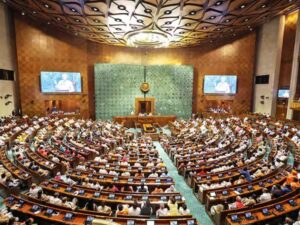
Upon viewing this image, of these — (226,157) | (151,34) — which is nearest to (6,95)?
(151,34)

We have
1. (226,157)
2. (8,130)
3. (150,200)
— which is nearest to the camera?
(150,200)

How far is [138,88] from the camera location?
27188mm

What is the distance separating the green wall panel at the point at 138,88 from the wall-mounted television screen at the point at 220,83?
2335 mm

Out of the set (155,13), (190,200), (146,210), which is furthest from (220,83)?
(146,210)

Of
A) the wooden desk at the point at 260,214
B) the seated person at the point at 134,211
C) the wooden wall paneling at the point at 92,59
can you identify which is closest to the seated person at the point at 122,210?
the seated person at the point at 134,211

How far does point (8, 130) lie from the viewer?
1530 cm

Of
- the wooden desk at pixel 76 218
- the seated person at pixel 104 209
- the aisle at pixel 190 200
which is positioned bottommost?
the aisle at pixel 190 200

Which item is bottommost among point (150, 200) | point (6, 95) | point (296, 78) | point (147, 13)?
point (150, 200)

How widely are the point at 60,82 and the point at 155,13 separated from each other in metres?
14.8

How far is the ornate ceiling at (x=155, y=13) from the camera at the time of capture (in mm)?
13914

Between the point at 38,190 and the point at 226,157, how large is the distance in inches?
358

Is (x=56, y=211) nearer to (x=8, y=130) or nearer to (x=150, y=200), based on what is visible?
(x=150, y=200)

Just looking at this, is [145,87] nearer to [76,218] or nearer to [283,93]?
[283,93]

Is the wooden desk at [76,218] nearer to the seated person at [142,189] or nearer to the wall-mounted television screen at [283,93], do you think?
the seated person at [142,189]
